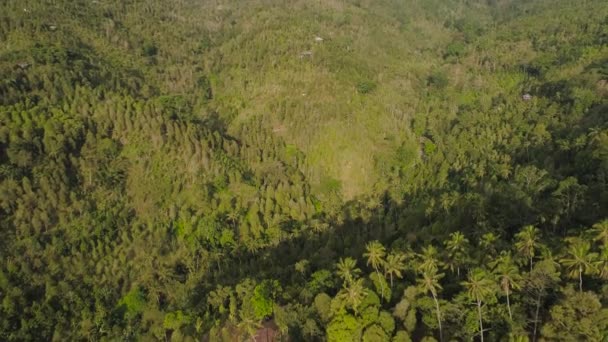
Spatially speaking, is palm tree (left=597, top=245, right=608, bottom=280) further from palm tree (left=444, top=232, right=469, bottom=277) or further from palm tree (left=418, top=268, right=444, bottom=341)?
palm tree (left=418, top=268, right=444, bottom=341)

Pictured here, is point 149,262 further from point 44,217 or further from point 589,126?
point 589,126

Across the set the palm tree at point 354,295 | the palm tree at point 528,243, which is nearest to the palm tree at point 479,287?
the palm tree at point 528,243

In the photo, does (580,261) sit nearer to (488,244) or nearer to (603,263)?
(603,263)

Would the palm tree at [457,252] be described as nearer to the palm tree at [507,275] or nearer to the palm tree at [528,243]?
the palm tree at [507,275]

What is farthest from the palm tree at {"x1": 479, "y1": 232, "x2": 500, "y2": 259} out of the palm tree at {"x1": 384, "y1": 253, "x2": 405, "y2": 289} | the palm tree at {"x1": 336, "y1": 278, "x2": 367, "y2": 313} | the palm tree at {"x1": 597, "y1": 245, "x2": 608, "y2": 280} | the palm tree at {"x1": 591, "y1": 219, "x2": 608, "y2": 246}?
the palm tree at {"x1": 336, "y1": 278, "x2": 367, "y2": 313}

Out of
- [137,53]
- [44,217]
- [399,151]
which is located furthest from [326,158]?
[137,53]

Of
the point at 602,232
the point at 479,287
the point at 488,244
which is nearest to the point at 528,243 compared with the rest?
the point at 488,244
